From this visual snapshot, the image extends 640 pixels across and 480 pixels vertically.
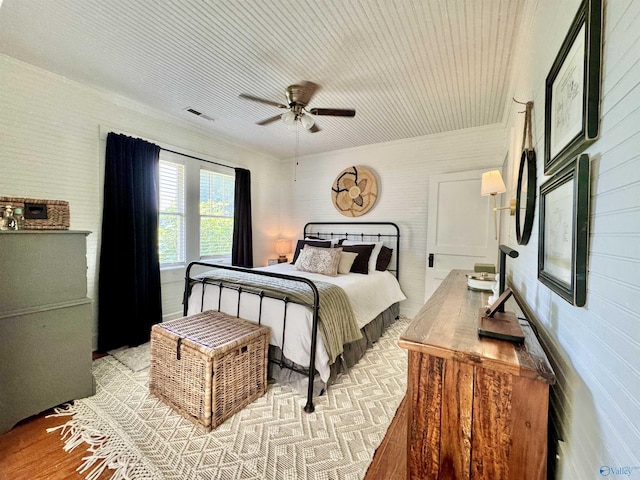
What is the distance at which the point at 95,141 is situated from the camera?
2830 mm

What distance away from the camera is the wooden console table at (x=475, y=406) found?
82cm

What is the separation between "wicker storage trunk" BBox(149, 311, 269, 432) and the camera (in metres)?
1.77

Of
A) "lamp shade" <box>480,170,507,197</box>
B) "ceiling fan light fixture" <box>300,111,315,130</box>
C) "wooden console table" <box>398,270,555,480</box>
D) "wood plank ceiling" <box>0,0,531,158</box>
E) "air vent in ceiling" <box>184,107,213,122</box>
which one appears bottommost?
"wooden console table" <box>398,270,555,480</box>

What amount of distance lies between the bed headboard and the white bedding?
0.58 metres

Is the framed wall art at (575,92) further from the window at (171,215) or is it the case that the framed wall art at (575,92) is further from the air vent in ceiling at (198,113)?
the window at (171,215)

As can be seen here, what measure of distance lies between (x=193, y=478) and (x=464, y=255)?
3403 mm

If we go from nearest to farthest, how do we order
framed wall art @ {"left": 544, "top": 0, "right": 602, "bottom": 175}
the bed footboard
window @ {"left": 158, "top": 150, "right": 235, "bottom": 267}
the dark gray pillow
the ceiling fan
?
framed wall art @ {"left": 544, "top": 0, "right": 602, "bottom": 175} < the bed footboard < the ceiling fan < window @ {"left": 158, "top": 150, "right": 235, "bottom": 267} < the dark gray pillow

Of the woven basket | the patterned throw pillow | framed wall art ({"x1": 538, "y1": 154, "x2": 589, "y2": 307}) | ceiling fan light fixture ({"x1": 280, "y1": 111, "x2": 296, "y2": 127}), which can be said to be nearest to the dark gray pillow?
the patterned throw pillow

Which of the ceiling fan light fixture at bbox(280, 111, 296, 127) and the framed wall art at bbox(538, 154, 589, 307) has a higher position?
the ceiling fan light fixture at bbox(280, 111, 296, 127)

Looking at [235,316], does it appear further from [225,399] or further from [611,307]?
[611,307]

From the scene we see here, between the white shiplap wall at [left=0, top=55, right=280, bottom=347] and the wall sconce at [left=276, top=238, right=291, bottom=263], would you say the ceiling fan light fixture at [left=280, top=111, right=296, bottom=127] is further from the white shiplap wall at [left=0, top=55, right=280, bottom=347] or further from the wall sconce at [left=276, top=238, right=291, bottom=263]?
the wall sconce at [left=276, top=238, right=291, bottom=263]

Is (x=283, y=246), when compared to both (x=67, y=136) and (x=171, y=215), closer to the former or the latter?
(x=171, y=215)

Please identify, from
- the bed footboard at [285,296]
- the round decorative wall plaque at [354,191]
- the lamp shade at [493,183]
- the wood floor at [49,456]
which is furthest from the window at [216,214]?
the lamp shade at [493,183]

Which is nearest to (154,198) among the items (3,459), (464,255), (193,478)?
(3,459)
